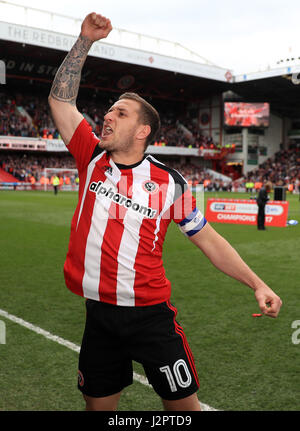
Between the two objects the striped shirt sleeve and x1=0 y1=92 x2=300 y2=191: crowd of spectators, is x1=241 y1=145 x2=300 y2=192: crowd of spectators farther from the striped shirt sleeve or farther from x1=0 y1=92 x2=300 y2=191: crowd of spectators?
the striped shirt sleeve

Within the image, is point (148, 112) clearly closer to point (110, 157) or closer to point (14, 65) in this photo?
point (110, 157)

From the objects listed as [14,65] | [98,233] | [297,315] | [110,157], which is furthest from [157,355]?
[14,65]

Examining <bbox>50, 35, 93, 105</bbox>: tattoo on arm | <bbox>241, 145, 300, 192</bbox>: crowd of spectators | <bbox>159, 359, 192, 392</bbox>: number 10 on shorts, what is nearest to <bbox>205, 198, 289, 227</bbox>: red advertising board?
<bbox>50, 35, 93, 105</bbox>: tattoo on arm

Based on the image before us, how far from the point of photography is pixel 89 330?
7.45 ft

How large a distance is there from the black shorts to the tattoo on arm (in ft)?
3.82

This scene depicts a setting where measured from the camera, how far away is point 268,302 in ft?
7.33

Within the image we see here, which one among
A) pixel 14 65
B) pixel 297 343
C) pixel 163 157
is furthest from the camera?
pixel 163 157

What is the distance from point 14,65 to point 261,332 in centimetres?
4242

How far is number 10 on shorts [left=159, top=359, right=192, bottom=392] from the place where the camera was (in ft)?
6.90

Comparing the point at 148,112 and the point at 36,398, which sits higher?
the point at 148,112

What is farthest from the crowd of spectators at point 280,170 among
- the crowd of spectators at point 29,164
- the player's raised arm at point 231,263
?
the player's raised arm at point 231,263

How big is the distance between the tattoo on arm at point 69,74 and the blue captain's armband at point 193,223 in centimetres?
93

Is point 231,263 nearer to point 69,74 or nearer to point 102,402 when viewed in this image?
point 102,402

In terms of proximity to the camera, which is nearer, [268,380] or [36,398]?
[36,398]
